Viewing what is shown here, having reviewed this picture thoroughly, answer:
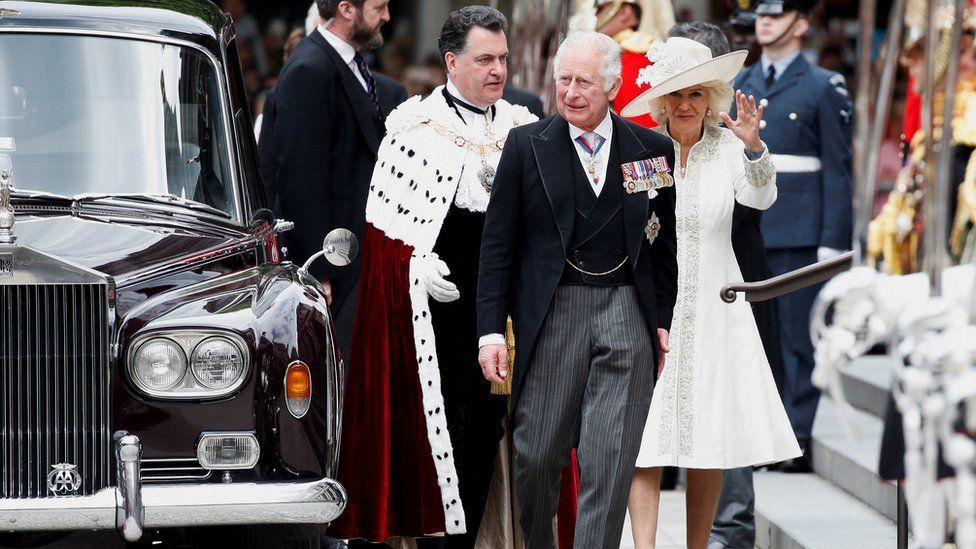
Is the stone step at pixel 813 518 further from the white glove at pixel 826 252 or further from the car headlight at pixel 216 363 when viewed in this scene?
the car headlight at pixel 216 363

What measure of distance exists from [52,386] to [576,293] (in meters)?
1.62

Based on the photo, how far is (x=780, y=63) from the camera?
815 centimetres

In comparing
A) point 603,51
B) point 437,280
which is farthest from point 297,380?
point 603,51

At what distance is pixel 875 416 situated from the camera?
8.62m

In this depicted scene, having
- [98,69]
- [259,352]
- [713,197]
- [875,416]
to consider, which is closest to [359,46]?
[98,69]

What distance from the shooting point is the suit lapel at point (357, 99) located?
718cm

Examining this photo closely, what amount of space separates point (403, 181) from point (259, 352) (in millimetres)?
1019

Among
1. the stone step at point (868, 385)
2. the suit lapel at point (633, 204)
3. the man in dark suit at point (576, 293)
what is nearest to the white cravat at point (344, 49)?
the man in dark suit at point (576, 293)

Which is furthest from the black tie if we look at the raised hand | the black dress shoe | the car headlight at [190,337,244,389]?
the car headlight at [190,337,244,389]

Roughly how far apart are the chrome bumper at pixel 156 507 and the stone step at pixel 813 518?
7.35 ft

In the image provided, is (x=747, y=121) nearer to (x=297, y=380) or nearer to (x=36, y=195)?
(x=297, y=380)

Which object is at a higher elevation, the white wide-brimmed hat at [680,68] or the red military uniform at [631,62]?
the red military uniform at [631,62]

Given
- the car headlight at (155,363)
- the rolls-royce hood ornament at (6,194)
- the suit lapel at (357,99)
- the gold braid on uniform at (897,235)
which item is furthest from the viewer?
the gold braid on uniform at (897,235)

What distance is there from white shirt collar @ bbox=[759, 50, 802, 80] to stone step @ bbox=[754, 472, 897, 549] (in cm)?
198
